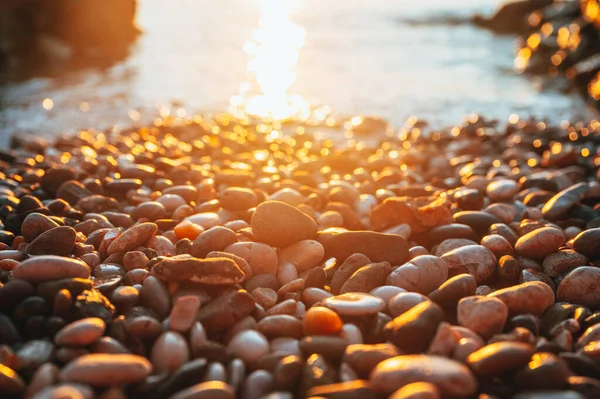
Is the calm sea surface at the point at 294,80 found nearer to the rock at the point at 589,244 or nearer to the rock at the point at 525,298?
the rock at the point at 589,244

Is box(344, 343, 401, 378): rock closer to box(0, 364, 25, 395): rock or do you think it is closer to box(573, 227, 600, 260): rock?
box(0, 364, 25, 395): rock

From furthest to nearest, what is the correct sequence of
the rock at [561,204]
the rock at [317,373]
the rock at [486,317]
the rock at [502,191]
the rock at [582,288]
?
1. the rock at [502,191]
2. the rock at [561,204]
3. the rock at [582,288]
4. the rock at [486,317]
5. the rock at [317,373]

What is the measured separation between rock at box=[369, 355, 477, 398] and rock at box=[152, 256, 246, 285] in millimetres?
707

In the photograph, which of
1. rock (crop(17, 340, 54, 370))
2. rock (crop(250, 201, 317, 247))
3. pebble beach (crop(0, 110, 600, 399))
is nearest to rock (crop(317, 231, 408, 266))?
pebble beach (crop(0, 110, 600, 399))

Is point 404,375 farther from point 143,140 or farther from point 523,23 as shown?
point 523,23

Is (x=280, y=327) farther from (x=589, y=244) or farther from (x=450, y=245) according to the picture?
(x=589, y=244)

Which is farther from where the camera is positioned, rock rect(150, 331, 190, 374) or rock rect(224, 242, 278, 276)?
rock rect(224, 242, 278, 276)

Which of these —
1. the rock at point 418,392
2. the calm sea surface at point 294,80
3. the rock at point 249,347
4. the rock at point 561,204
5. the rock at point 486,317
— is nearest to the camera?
the rock at point 418,392

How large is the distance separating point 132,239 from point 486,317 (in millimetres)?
1603

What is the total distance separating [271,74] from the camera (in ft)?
29.7

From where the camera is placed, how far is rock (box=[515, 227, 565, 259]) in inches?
95.8

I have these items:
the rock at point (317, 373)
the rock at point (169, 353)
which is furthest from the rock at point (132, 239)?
the rock at point (317, 373)

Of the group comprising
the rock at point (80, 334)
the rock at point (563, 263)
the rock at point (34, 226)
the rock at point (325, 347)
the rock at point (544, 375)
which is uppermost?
the rock at point (34, 226)

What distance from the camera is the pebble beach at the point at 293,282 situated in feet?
5.15
